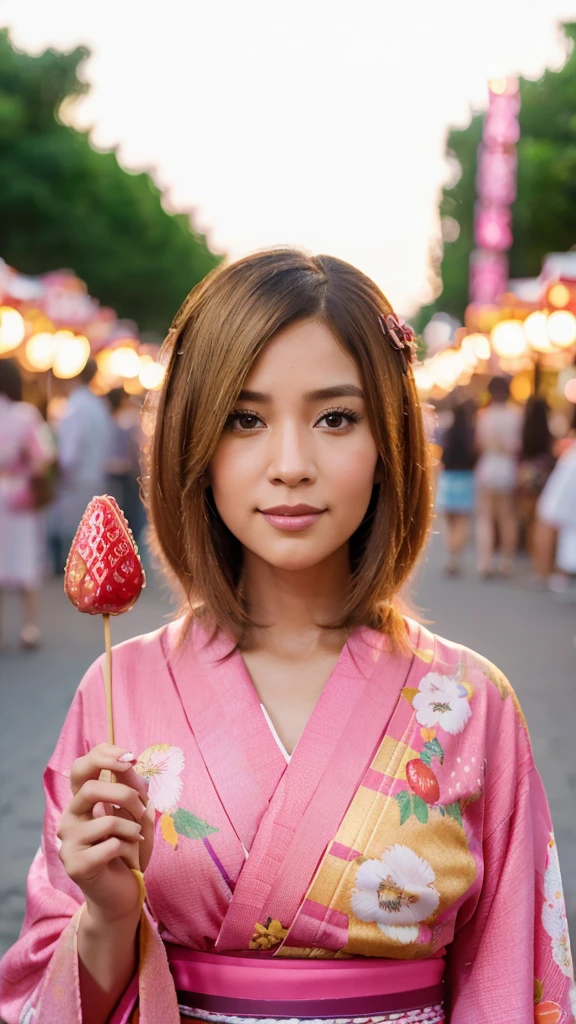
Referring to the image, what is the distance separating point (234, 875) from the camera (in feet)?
5.79

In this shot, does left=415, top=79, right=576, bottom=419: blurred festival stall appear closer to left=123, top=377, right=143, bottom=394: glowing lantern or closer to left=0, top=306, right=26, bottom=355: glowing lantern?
left=0, top=306, right=26, bottom=355: glowing lantern

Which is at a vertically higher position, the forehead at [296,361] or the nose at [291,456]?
the forehead at [296,361]

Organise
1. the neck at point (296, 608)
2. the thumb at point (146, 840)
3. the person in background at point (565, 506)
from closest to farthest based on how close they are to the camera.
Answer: the thumb at point (146, 840), the neck at point (296, 608), the person in background at point (565, 506)

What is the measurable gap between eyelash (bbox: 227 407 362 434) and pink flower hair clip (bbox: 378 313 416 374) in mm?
151

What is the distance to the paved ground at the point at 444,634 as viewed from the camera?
505cm

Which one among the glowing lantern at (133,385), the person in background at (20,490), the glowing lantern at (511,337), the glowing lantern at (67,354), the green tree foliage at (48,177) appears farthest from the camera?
the green tree foliage at (48,177)

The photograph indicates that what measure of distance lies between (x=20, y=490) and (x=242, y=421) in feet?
23.8

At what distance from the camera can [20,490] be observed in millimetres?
8891

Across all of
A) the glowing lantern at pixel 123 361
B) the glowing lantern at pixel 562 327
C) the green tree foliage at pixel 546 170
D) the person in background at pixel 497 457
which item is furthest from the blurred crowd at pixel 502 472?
the green tree foliage at pixel 546 170

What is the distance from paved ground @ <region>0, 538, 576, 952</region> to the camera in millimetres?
5051

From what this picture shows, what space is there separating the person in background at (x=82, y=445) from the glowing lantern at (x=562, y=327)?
5.15m

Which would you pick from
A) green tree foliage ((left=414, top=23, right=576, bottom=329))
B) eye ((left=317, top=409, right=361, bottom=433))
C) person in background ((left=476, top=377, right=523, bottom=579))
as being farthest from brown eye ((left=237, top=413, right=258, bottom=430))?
green tree foliage ((left=414, top=23, right=576, bottom=329))

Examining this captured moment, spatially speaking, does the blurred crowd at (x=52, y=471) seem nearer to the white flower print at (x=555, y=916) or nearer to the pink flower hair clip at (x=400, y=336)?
the pink flower hair clip at (x=400, y=336)

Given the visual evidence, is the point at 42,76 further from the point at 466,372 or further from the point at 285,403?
the point at 285,403
